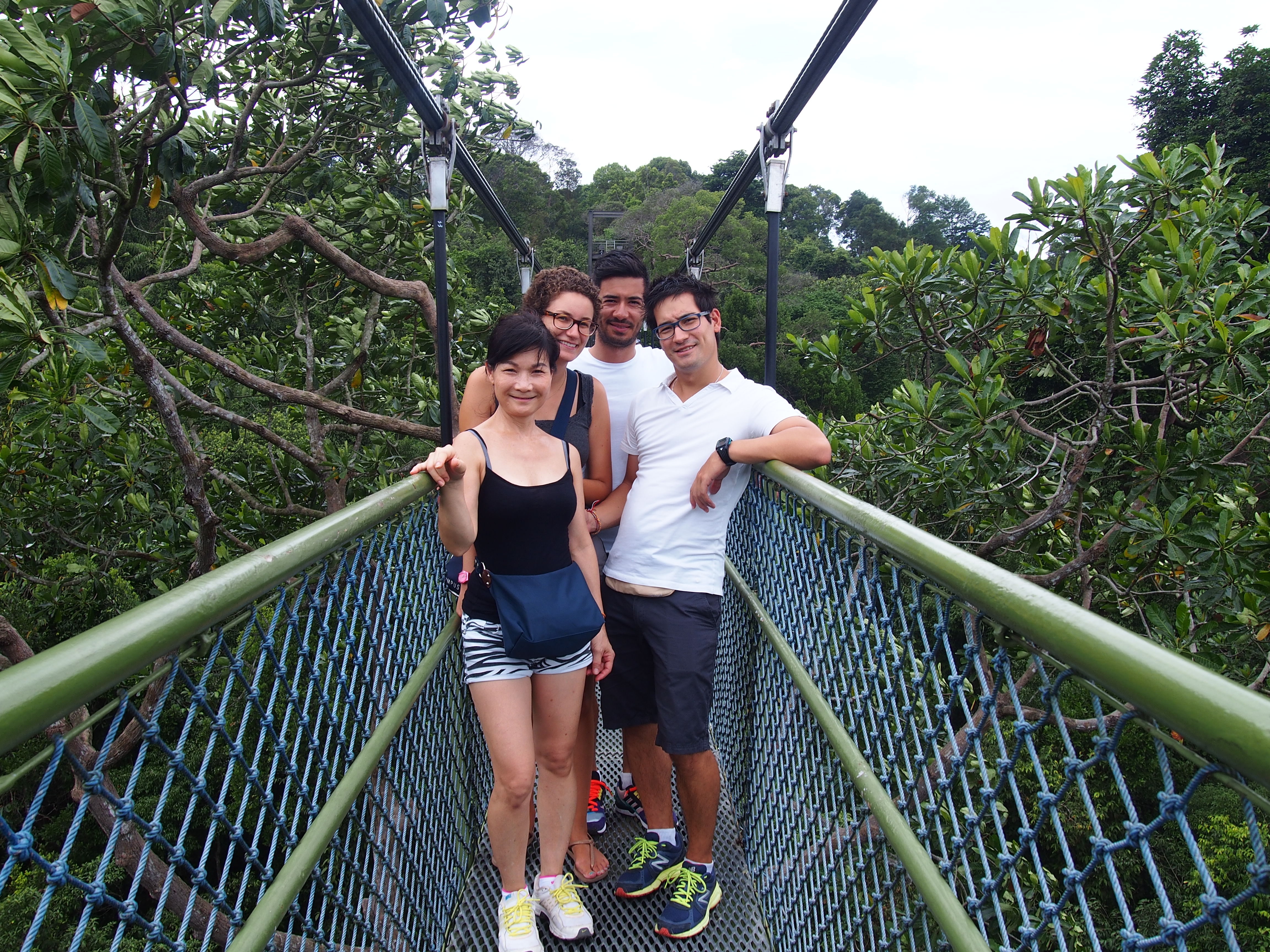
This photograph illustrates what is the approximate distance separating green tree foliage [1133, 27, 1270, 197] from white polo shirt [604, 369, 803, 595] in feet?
69.6

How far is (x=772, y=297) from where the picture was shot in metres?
2.59

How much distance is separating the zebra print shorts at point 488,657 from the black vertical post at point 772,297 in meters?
1.27

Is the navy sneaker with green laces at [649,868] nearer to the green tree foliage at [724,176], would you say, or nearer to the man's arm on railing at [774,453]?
the man's arm on railing at [774,453]

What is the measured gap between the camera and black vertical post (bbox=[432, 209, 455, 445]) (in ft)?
8.07

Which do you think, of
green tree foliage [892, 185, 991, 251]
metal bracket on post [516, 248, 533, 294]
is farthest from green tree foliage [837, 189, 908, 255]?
metal bracket on post [516, 248, 533, 294]

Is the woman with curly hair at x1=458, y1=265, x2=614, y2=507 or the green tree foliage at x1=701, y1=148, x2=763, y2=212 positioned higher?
the green tree foliage at x1=701, y1=148, x2=763, y2=212

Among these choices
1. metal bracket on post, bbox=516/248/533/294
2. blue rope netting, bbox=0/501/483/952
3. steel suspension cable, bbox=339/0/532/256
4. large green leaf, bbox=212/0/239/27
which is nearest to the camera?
blue rope netting, bbox=0/501/483/952

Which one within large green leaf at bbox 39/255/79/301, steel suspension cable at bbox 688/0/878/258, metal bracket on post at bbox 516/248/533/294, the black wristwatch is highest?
steel suspension cable at bbox 688/0/878/258

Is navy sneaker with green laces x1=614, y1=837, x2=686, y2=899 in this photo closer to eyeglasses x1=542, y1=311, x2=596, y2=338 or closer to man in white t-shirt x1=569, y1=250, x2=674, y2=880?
man in white t-shirt x1=569, y1=250, x2=674, y2=880

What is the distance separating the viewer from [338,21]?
10.8 feet

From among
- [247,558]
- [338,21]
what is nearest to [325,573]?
[247,558]

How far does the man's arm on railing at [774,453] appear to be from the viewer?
1.75 m

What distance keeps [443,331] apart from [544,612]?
3.91 ft

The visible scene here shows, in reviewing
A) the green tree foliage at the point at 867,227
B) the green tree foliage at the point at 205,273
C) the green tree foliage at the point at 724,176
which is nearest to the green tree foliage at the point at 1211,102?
the green tree foliage at the point at 205,273
